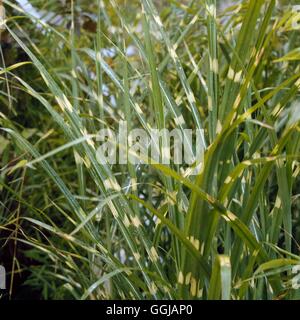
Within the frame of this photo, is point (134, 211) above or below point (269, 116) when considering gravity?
below

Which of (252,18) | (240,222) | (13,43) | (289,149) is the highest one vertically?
(13,43)

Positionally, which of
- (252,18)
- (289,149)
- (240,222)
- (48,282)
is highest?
(252,18)

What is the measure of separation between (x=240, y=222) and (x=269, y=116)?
0.54ft

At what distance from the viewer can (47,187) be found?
1.62m

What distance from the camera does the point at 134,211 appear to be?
3.12ft

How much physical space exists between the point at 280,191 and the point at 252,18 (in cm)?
24

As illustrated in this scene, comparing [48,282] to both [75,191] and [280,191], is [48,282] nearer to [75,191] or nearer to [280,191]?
[75,191]

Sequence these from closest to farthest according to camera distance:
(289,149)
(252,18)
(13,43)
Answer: (252,18) → (289,149) → (13,43)

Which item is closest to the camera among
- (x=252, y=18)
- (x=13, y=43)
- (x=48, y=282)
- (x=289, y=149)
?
(x=252, y=18)
